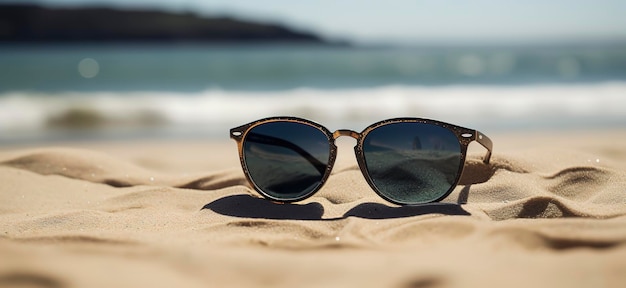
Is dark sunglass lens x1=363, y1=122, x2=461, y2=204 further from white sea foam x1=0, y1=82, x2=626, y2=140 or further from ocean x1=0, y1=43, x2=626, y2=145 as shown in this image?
white sea foam x1=0, y1=82, x2=626, y2=140

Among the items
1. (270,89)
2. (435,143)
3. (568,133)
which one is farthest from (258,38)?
(435,143)

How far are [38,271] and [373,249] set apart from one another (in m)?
0.92

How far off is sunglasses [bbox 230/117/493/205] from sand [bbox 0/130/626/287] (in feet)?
0.27

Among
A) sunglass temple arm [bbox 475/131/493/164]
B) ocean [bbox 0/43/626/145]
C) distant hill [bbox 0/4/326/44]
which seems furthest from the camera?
distant hill [bbox 0/4/326/44]

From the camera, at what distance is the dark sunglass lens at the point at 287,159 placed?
8.01ft

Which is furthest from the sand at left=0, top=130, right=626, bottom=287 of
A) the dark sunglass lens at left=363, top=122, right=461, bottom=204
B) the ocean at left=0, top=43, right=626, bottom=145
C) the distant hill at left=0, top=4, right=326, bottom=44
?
the distant hill at left=0, top=4, right=326, bottom=44

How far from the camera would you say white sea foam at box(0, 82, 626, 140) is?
23.4ft

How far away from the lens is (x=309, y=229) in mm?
2027

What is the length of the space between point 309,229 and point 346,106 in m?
7.06

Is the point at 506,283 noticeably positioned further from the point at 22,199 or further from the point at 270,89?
the point at 270,89

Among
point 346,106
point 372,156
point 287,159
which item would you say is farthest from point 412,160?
point 346,106

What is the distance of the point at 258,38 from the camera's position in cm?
4956

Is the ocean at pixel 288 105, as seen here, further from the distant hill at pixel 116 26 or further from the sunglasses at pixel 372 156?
the distant hill at pixel 116 26

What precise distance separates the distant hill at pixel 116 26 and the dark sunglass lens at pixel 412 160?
44.6 m
